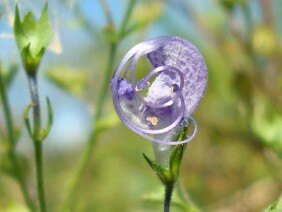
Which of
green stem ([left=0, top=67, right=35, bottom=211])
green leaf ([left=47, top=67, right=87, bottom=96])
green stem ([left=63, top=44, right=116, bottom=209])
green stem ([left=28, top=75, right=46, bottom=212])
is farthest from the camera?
green leaf ([left=47, top=67, right=87, bottom=96])

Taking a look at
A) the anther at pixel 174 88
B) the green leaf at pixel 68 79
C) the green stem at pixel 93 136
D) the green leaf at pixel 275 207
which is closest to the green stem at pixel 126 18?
the green stem at pixel 93 136

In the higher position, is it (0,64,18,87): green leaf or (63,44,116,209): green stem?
(0,64,18,87): green leaf

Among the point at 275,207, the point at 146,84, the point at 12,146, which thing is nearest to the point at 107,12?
the point at 12,146

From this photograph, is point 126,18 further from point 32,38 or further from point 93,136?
point 32,38

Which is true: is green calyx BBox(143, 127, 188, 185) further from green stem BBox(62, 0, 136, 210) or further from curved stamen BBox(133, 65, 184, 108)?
green stem BBox(62, 0, 136, 210)

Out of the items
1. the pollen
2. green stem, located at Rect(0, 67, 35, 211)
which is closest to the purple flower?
the pollen

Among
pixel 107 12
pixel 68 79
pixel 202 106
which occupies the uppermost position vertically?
pixel 107 12
